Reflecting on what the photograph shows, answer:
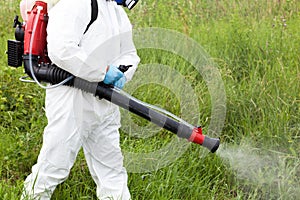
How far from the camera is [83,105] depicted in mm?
2766

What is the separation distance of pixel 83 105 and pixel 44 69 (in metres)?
0.28

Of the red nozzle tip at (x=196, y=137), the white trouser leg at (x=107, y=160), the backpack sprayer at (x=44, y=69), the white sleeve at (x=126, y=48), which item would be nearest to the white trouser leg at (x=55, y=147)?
the backpack sprayer at (x=44, y=69)

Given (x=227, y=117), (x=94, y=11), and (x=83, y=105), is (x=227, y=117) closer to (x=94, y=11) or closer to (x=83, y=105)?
(x=83, y=105)

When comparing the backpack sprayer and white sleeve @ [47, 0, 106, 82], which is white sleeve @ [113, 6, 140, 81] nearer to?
the backpack sprayer

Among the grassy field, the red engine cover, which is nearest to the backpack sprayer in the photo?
the red engine cover

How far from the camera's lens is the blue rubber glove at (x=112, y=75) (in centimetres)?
268

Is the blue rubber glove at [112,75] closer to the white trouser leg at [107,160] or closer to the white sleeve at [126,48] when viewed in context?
the white sleeve at [126,48]

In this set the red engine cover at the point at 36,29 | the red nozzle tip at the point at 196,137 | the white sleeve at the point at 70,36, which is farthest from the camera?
the red nozzle tip at the point at 196,137

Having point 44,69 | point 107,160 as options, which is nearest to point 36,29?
point 44,69

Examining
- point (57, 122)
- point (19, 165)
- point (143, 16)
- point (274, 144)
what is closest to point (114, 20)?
point (57, 122)

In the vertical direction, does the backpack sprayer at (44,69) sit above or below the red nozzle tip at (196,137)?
above

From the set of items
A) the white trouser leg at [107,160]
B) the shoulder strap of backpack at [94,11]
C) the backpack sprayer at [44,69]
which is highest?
the shoulder strap of backpack at [94,11]

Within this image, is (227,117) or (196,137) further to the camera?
(227,117)

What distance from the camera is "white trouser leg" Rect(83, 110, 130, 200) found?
9.93ft
